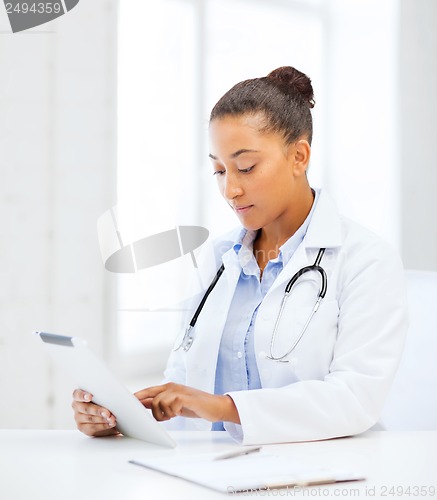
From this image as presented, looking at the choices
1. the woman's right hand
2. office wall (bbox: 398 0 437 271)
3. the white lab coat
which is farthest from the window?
the woman's right hand

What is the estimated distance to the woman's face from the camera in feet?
5.43

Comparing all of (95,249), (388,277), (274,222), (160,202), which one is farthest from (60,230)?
(388,277)

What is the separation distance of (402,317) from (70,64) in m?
1.94

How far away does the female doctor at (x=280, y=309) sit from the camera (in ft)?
4.52

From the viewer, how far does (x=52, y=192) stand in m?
2.91

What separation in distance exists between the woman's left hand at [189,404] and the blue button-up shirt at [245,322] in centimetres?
33

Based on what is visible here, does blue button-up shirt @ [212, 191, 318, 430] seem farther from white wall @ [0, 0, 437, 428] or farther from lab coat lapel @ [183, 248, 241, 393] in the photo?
white wall @ [0, 0, 437, 428]

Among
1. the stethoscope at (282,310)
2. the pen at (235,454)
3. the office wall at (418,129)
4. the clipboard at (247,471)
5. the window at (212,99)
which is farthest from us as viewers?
the office wall at (418,129)

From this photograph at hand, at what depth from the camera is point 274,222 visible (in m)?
1.83

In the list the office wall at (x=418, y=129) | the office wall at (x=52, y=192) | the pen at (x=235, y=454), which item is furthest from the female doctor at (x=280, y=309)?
the office wall at (x=418, y=129)

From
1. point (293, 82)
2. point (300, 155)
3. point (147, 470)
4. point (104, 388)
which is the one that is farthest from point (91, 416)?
point (293, 82)

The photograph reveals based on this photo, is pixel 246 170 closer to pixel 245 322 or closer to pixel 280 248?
pixel 280 248

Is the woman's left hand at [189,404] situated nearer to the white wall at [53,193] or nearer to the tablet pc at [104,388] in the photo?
the tablet pc at [104,388]

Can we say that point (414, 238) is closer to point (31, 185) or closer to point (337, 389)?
point (31, 185)
